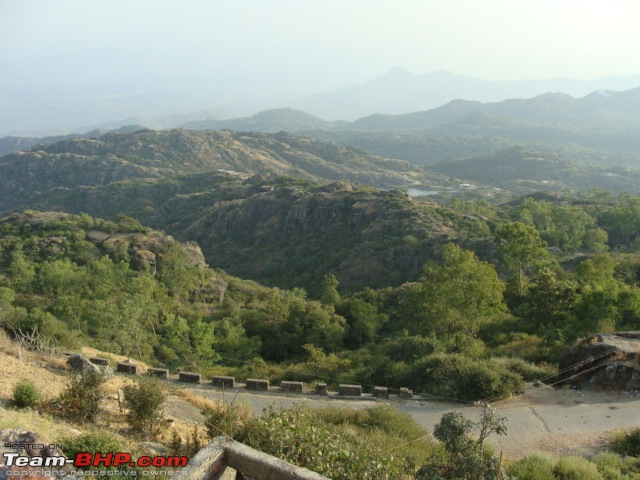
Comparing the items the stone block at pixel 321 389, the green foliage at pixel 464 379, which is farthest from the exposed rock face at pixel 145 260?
the green foliage at pixel 464 379

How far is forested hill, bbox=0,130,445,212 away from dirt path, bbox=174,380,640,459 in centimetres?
12735

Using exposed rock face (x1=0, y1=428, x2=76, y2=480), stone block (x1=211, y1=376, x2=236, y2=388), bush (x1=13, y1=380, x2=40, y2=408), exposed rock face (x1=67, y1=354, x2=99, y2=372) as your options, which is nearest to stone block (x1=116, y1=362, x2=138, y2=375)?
stone block (x1=211, y1=376, x2=236, y2=388)

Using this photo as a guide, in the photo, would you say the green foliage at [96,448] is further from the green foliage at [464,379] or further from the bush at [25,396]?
the green foliage at [464,379]

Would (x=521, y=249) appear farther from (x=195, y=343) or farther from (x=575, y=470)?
(x=575, y=470)

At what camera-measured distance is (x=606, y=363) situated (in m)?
13.5

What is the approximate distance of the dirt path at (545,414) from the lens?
10703mm

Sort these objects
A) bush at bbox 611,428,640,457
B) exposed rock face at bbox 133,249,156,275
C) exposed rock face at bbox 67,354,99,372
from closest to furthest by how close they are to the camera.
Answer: bush at bbox 611,428,640,457 < exposed rock face at bbox 67,354,99,372 < exposed rock face at bbox 133,249,156,275

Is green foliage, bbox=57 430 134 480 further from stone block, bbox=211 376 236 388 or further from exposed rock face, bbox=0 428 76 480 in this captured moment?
stone block, bbox=211 376 236 388

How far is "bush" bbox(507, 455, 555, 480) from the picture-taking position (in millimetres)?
8156

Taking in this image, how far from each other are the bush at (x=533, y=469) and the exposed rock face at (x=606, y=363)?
5.88 m

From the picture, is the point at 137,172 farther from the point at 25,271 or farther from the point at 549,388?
the point at 549,388

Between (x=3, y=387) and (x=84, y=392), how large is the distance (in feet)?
6.60

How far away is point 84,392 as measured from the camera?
8516 mm

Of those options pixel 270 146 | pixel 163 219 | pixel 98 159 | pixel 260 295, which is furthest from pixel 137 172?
pixel 260 295
